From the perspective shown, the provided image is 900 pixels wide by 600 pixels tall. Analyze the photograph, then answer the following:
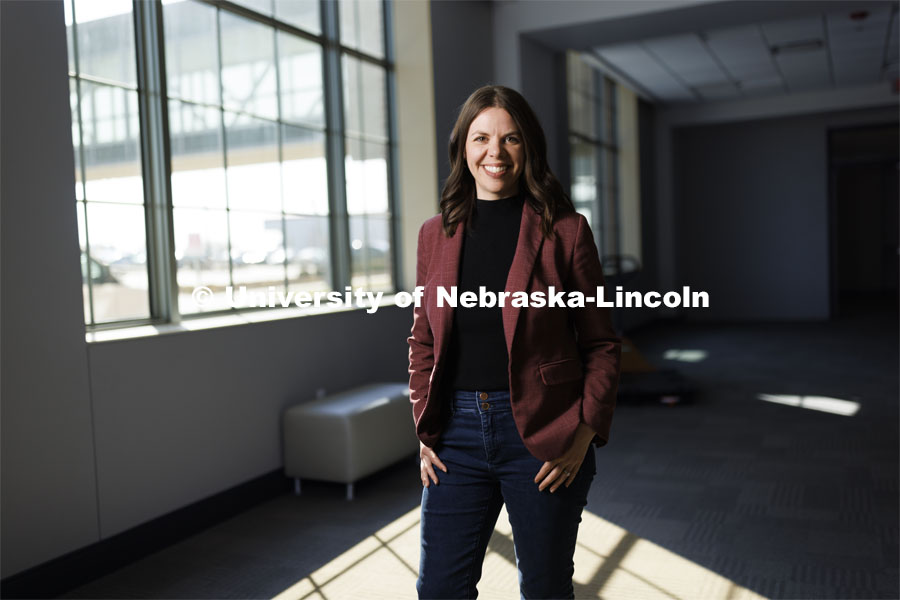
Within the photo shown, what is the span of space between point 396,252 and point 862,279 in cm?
1372

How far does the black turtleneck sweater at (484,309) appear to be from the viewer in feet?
4.63

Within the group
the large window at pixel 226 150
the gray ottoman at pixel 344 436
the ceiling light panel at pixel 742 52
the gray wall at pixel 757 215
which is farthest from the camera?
the gray wall at pixel 757 215

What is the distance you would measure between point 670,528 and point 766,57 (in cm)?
680

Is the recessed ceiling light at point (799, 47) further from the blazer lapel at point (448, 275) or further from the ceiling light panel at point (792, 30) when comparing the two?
the blazer lapel at point (448, 275)

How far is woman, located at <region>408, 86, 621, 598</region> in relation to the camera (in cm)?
138

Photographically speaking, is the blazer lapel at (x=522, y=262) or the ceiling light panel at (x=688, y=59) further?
the ceiling light panel at (x=688, y=59)

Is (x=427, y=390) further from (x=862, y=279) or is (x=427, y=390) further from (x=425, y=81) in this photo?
(x=862, y=279)

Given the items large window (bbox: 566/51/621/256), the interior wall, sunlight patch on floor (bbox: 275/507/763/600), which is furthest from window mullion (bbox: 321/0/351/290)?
large window (bbox: 566/51/621/256)

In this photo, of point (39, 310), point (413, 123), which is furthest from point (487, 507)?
point (413, 123)

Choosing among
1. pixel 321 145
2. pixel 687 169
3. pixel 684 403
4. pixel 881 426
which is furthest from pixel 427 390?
pixel 687 169

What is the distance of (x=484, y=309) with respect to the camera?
55.9 inches

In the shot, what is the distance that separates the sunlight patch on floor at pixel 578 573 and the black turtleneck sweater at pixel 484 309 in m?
1.51

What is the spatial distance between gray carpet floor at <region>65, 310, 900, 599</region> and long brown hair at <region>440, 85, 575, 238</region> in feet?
5.47

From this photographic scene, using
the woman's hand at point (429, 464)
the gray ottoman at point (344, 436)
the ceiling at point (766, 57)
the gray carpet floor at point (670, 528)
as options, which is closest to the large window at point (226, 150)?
the gray ottoman at point (344, 436)
